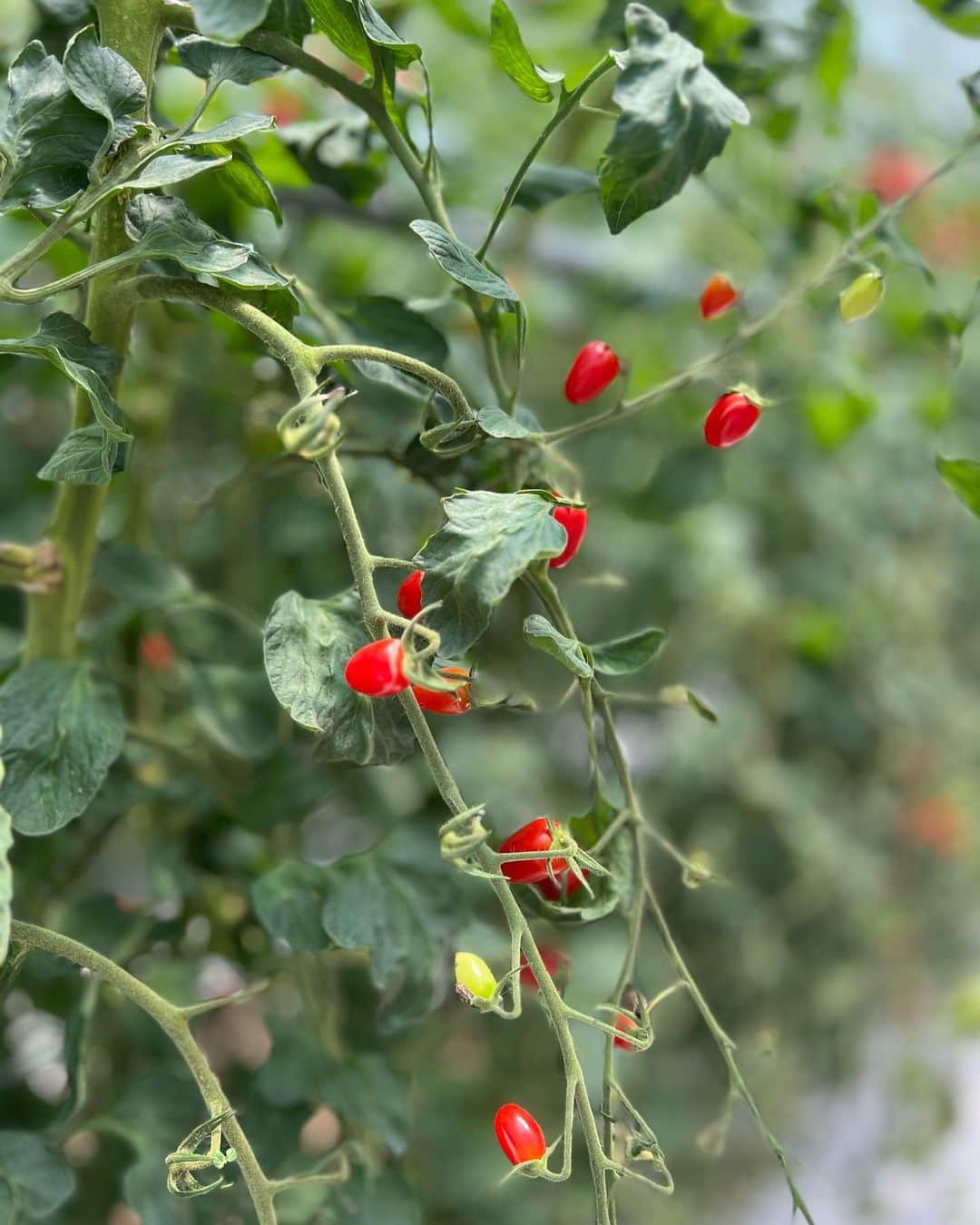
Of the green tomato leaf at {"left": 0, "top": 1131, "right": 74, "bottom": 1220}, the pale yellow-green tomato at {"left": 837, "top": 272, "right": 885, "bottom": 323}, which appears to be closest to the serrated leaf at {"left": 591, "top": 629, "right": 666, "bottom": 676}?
the pale yellow-green tomato at {"left": 837, "top": 272, "right": 885, "bottom": 323}

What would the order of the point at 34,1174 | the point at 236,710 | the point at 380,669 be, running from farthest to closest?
the point at 236,710 → the point at 34,1174 → the point at 380,669

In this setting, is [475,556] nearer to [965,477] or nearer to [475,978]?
[475,978]

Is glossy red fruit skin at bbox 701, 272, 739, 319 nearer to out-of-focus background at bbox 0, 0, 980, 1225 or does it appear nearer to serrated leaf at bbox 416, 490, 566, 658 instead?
out-of-focus background at bbox 0, 0, 980, 1225

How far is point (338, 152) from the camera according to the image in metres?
0.45

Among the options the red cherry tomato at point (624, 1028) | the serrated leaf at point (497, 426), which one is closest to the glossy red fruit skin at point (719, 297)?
the serrated leaf at point (497, 426)

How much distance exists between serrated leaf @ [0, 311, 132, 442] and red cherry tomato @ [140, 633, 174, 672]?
0.72ft

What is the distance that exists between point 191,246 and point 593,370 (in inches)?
6.1

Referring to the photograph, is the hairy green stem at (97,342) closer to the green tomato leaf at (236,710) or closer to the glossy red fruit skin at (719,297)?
the green tomato leaf at (236,710)

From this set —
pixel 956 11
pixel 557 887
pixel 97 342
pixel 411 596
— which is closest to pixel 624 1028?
pixel 557 887

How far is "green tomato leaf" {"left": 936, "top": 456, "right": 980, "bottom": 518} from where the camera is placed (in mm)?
421

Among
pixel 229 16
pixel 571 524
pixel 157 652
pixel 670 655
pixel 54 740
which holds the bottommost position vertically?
pixel 670 655

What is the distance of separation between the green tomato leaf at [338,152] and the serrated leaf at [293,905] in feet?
0.88

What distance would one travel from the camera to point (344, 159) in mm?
454

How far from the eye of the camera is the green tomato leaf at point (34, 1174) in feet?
1.21
